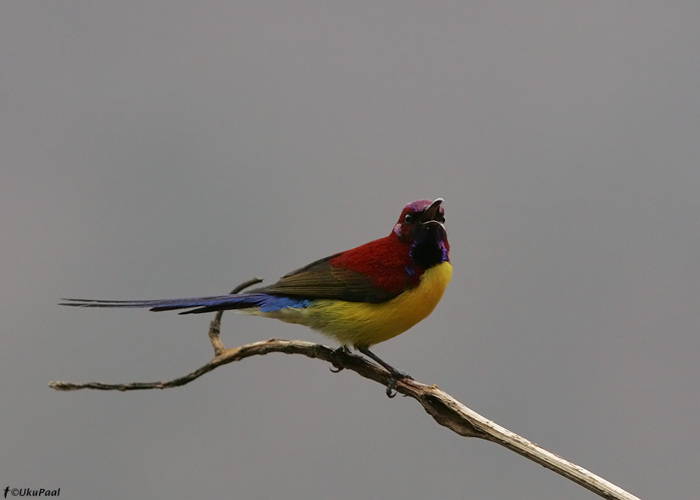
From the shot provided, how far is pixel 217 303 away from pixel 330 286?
2.08ft

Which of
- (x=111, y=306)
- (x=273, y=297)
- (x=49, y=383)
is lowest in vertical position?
(x=49, y=383)

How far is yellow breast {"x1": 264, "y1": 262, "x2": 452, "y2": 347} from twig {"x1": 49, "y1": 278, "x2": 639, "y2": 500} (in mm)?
178

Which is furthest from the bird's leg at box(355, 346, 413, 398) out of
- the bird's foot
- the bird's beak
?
the bird's beak

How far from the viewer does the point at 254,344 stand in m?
4.51

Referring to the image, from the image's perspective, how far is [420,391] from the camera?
13.6 ft

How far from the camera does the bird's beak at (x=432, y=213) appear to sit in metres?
4.08

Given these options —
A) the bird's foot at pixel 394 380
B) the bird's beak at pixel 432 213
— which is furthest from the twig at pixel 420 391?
the bird's beak at pixel 432 213

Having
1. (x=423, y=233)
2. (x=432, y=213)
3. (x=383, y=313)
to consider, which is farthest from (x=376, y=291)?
(x=432, y=213)

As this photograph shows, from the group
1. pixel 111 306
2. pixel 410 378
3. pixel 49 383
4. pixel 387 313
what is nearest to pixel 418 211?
pixel 387 313

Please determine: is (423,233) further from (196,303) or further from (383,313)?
(196,303)

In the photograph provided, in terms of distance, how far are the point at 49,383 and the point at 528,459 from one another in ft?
7.90

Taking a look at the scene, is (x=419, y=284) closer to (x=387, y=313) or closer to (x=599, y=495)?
(x=387, y=313)

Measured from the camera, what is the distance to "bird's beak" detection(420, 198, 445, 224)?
4082 mm

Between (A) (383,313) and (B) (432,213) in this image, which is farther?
(A) (383,313)
